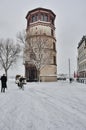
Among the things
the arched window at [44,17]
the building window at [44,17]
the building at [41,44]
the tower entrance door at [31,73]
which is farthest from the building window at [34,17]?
the tower entrance door at [31,73]

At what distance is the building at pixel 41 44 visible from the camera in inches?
2000

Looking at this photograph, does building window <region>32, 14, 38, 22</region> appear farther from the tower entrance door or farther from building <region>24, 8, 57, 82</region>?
the tower entrance door

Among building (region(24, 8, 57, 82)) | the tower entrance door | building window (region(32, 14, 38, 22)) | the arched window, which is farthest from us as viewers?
building window (region(32, 14, 38, 22))

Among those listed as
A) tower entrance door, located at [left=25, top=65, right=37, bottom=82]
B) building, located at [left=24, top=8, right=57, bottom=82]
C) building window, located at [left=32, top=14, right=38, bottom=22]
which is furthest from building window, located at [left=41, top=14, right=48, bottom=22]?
tower entrance door, located at [left=25, top=65, right=37, bottom=82]

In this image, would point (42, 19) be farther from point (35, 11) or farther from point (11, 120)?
point (11, 120)

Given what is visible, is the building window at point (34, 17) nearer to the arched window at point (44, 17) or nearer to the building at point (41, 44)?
the building at point (41, 44)

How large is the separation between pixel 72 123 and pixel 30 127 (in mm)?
1553

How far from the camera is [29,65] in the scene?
54.6 metres

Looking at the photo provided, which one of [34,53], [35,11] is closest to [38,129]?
[34,53]

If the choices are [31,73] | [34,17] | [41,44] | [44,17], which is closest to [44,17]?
[44,17]

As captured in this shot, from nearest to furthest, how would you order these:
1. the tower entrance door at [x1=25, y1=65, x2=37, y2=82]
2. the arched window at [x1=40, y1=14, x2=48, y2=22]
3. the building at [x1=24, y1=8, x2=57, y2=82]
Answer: the building at [x1=24, y1=8, x2=57, y2=82] < the tower entrance door at [x1=25, y1=65, x2=37, y2=82] < the arched window at [x1=40, y1=14, x2=48, y2=22]

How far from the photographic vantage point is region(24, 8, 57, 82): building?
50812 millimetres

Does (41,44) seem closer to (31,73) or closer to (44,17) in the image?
(31,73)

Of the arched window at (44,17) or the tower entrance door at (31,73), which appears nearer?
the tower entrance door at (31,73)
